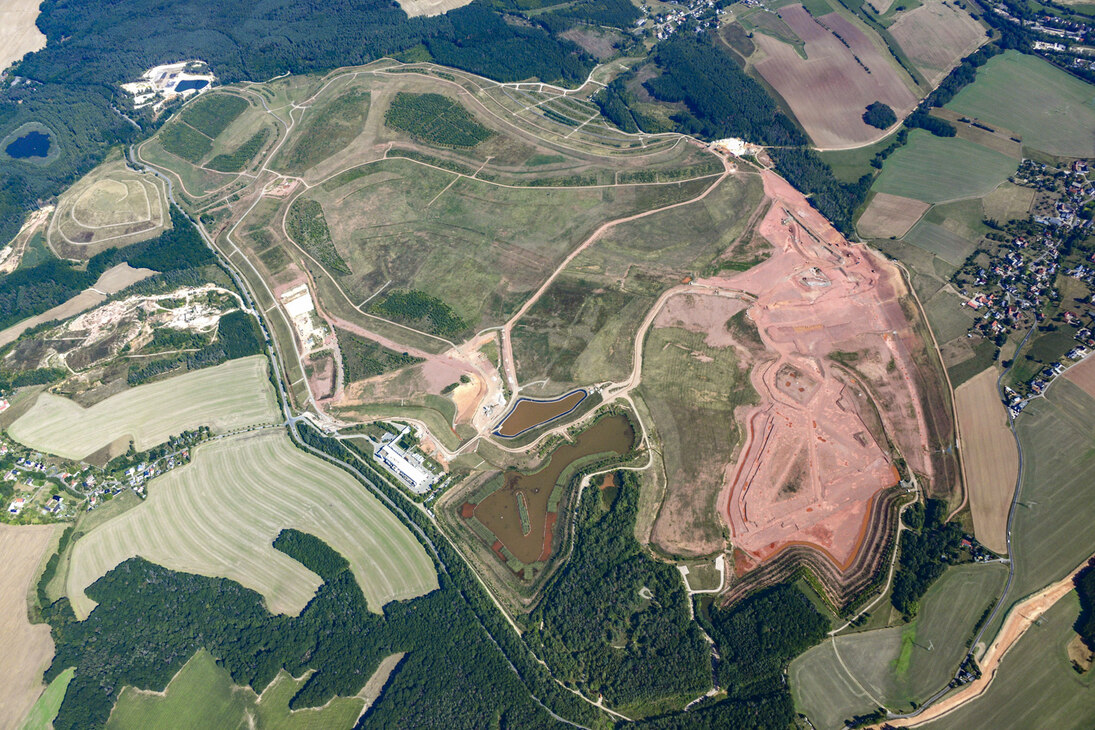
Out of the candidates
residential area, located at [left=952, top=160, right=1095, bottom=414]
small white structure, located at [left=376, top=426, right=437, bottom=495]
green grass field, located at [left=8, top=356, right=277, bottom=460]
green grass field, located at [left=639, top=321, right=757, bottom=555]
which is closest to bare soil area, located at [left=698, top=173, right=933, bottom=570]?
green grass field, located at [left=639, top=321, right=757, bottom=555]

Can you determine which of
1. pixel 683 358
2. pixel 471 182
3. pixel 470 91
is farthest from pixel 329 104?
pixel 683 358

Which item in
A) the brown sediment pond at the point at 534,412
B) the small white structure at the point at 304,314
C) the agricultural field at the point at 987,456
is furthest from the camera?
the small white structure at the point at 304,314

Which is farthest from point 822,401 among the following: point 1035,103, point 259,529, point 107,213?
point 107,213

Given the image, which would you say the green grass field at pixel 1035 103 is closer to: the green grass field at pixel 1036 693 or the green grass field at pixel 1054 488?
the green grass field at pixel 1054 488

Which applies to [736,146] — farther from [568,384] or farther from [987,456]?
[987,456]

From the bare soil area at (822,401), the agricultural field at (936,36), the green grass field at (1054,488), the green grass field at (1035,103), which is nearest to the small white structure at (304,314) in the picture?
the bare soil area at (822,401)

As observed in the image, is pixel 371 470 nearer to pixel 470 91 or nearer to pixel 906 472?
pixel 906 472
